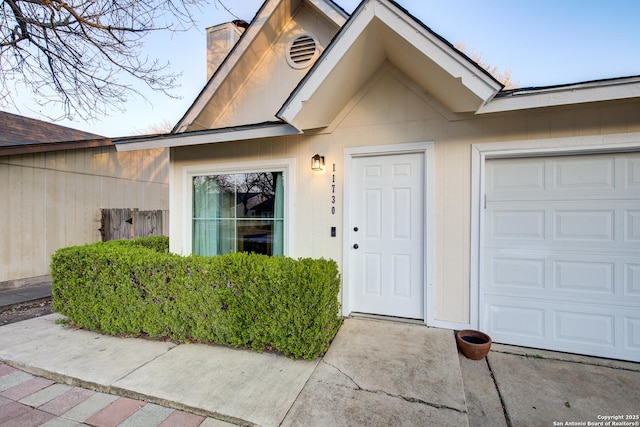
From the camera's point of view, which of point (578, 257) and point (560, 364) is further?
point (578, 257)

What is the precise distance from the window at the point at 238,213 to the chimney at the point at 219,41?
2.40 m

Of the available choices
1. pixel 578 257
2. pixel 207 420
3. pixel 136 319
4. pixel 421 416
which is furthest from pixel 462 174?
pixel 136 319

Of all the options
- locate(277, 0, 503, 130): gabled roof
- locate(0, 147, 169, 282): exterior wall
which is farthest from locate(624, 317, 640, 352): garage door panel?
locate(0, 147, 169, 282): exterior wall

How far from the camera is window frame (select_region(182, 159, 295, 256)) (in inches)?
170

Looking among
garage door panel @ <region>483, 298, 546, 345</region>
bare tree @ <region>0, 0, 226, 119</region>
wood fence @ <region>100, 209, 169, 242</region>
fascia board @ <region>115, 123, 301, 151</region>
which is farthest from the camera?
wood fence @ <region>100, 209, 169, 242</region>

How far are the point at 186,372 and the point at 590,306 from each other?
4.30 m

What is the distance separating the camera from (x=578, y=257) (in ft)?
A: 10.6

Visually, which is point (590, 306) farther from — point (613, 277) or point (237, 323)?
point (237, 323)

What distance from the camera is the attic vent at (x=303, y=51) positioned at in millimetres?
4777

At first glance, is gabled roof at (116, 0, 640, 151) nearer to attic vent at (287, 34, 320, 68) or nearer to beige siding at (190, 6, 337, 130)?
beige siding at (190, 6, 337, 130)

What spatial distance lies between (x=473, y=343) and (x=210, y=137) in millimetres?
4324

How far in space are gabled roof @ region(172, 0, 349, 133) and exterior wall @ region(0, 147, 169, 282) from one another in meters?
4.00

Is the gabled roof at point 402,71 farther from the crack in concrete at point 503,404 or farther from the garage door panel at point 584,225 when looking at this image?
the crack in concrete at point 503,404

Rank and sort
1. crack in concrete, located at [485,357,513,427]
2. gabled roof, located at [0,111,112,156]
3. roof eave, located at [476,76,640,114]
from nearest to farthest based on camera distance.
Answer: crack in concrete, located at [485,357,513,427] < roof eave, located at [476,76,640,114] < gabled roof, located at [0,111,112,156]
